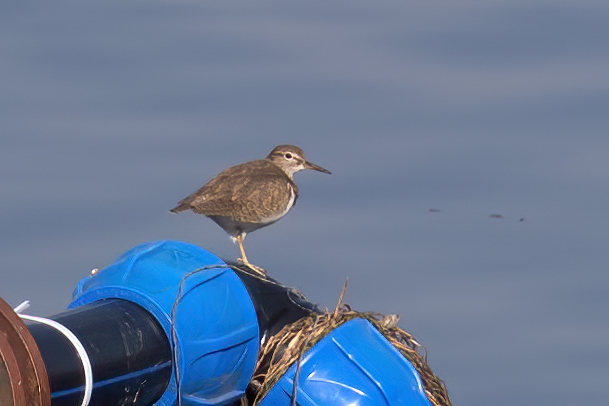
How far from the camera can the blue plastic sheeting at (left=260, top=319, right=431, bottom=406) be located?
17.6 ft

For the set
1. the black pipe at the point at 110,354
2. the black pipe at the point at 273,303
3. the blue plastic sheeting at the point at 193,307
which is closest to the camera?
the black pipe at the point at 110,354

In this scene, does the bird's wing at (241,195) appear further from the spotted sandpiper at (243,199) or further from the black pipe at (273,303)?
the black pipe at (273,303)

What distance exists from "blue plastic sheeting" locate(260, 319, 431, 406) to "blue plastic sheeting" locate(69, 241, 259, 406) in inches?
12.4

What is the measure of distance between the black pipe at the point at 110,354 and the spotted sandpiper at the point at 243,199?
14.6ft

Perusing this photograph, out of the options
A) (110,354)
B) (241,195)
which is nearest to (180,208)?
(241,195)

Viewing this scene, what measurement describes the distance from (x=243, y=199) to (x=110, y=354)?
532cm

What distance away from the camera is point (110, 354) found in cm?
438

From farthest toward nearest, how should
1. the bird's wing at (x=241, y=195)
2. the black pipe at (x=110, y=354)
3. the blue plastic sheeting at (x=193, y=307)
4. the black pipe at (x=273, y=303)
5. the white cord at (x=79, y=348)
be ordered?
1. the bird's wing at (x=241, y=195)
2. the black pipe at (x=273, y=303)
3. the blue plastic sheeting at (x=193, y=307)
4. the white cord at (x=79, y=348)
5. the black pipe at (x=110, y=354)

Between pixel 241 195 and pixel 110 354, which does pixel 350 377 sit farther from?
pixel 241 195

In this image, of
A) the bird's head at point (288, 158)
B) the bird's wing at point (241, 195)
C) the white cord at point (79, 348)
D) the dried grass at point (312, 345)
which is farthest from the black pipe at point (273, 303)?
the bird's head at point (288, 158)

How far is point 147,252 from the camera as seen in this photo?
17.3ft

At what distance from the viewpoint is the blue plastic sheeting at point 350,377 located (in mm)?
5355

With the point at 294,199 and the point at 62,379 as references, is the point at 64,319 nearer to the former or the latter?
the point at 62,379

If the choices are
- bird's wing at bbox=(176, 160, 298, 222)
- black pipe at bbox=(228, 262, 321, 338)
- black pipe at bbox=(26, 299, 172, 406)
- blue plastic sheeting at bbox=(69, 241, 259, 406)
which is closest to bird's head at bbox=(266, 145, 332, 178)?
bird's wing at bbox=(176, 160, 298, 222)
